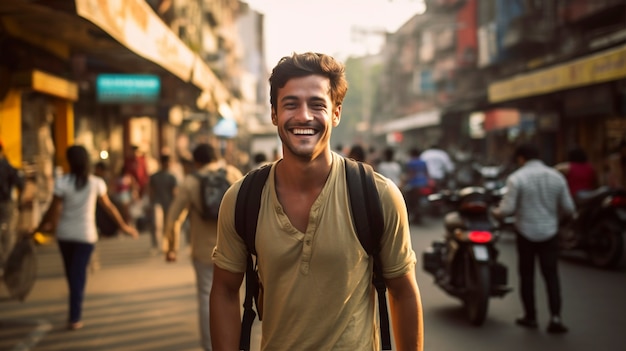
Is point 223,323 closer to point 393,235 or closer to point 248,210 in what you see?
point 248,210

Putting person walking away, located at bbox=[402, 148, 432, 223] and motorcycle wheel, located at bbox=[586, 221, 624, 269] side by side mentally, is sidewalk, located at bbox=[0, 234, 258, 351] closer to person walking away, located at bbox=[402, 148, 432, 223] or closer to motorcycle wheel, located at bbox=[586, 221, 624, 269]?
motorcycle wheel, located at bbox=[586, 221, 624, 269]

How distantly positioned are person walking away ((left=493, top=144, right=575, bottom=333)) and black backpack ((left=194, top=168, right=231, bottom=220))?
2692 millimetres

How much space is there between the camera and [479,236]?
7.02 m

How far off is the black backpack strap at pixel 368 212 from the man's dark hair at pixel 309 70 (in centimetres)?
28

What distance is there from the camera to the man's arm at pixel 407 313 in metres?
2.53

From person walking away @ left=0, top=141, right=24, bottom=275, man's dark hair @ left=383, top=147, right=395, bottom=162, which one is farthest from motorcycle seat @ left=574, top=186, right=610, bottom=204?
person walking away @ left=0, top=141, right=24, bottom=275

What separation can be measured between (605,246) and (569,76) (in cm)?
808

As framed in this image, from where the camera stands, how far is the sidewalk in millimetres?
6457

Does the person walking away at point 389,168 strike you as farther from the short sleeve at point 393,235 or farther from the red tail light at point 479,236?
the short sleeve at point 393,235

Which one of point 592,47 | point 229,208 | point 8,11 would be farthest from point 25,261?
point 592,47

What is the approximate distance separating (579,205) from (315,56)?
8.99 metres

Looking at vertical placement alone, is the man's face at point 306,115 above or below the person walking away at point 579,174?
above

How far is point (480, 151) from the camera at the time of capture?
37.7 m

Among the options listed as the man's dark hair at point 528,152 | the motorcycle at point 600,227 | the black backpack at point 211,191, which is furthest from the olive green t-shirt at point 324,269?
the motorcycle at point 600,227
